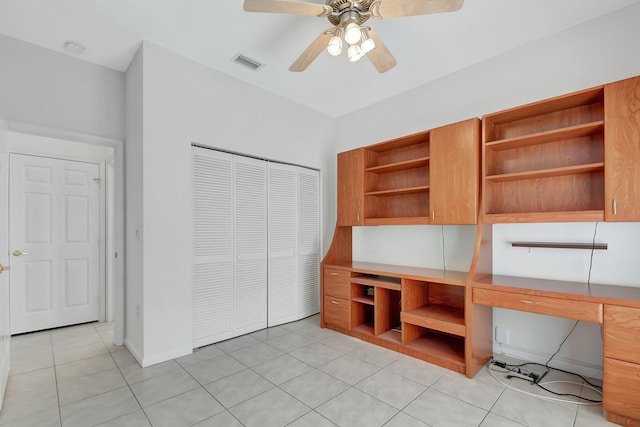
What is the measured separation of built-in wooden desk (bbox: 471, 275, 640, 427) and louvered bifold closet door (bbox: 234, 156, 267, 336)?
8.10ft

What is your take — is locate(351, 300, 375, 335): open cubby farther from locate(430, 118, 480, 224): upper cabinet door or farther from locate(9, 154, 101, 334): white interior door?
locate(9, 154, 101, 334): white interior door

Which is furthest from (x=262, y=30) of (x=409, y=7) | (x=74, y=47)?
(x=74, y=47)

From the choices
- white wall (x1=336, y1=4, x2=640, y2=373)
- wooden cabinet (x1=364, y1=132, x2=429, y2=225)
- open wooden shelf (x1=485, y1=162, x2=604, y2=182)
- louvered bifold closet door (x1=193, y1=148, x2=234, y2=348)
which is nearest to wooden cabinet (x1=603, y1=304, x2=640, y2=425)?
white wall (x1=336, y1=4, x2=640, y2=373)

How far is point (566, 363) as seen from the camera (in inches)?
91.9

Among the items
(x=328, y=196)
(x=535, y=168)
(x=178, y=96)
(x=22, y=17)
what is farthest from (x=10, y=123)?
(x=535, y=168)

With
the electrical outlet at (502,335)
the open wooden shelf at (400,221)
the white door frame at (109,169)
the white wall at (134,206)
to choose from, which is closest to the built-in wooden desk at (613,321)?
the electrical outlet at (502,335)

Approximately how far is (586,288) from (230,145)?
10.6ft

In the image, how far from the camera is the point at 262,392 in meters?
2.09

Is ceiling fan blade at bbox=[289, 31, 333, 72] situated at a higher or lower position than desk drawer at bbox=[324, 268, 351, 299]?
higher

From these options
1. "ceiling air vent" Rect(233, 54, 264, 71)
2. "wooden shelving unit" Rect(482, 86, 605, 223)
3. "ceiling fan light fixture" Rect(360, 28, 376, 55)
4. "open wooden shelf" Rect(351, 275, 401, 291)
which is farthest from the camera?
"open wooden shelf" Rect(351, 275, 401, 291)

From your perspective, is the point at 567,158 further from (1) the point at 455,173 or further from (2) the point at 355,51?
(2) the point at 355,51

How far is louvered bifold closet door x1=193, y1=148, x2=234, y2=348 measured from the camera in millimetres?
2838

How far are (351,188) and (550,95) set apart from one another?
196 centimetres

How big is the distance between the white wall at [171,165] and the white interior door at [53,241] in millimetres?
1391
